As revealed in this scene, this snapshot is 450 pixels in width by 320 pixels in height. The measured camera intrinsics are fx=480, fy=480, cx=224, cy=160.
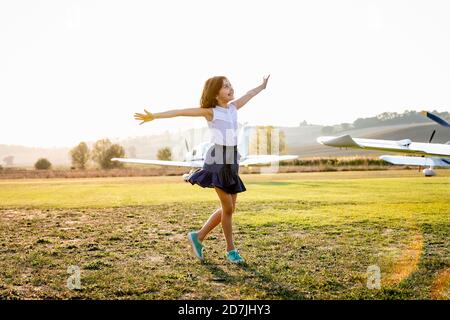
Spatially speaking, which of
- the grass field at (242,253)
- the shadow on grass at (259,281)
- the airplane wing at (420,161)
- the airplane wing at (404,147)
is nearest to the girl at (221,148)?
the shadow on grass at (259,281)

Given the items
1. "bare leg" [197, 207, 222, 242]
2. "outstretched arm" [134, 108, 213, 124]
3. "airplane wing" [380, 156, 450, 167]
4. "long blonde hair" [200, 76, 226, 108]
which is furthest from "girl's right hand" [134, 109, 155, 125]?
"airplane wing" [380, 156, 450, 167]

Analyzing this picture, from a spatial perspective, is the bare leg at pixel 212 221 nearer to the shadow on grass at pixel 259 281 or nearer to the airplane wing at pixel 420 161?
the shadow on grass at pixel 259 281

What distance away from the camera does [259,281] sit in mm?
4578

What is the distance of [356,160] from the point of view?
152ft

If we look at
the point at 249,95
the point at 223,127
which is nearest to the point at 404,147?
the point at 249,95

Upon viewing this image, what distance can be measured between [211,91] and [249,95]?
0.61 metres

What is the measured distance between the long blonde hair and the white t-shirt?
0.28ft

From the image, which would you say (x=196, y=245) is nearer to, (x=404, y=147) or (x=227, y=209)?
(x=227, y=209)

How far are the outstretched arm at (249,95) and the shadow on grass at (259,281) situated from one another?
1851 mm

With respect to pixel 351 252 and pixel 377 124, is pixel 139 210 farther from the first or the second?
pixel 377 124

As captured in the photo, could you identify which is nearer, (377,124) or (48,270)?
(48,270)

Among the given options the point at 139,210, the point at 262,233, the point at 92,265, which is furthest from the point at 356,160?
the point at 92,265

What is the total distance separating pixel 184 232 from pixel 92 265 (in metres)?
2.86

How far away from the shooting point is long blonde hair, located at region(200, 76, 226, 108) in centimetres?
540
